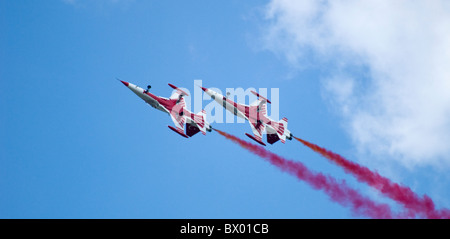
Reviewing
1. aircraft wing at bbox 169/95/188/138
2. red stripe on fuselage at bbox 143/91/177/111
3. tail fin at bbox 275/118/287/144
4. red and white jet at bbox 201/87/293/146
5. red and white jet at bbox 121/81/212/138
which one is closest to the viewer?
aircraft wing at bbox 169/95/188/138

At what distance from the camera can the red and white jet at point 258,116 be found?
375 feet

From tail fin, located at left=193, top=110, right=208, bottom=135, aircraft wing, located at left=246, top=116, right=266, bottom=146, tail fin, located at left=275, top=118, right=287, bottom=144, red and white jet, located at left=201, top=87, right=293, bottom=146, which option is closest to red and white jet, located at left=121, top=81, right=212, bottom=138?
tail fin, located at left=193, top=110, right=208, bottom=135

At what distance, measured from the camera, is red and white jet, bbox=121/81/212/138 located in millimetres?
111812

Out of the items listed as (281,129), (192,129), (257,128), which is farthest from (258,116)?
(192,129)

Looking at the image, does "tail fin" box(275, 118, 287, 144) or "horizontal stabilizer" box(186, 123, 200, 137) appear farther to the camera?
"tail fin" box(275, 118, 287, 144)

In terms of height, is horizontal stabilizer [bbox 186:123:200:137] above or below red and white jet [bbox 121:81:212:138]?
below

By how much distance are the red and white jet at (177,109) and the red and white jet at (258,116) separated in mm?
3962

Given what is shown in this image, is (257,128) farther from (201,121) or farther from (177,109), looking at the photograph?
(177,109)

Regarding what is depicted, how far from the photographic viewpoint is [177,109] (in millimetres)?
112688

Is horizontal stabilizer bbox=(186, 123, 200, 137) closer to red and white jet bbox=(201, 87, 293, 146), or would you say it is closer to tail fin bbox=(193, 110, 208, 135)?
tail fin bbox=(193, 110, 208, 135)

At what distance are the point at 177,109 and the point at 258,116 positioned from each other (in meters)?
12.5

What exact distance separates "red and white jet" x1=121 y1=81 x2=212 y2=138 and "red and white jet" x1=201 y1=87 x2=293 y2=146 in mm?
3962
